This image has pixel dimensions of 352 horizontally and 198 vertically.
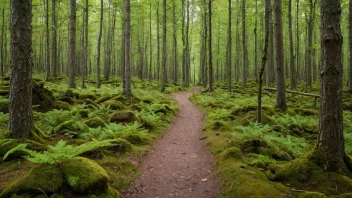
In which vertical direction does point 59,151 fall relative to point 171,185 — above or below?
above

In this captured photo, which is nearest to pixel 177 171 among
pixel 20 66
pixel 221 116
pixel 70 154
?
pixel 70 154

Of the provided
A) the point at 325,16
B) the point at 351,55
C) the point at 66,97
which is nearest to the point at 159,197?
the point at 325,16

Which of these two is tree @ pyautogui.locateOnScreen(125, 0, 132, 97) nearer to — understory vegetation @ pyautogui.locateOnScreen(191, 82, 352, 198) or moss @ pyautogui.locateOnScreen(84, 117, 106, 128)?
moss @ pyautogui.locateOnScreen(84, 117, 106, 128)

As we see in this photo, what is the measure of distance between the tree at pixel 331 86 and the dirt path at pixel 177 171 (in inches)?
93.5

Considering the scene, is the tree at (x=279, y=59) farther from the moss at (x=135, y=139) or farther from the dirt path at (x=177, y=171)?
the moss at (x=135, y=139)

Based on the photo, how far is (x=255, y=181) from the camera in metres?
4.83

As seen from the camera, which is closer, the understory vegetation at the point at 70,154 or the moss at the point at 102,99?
the understory vegetation at the point at 70,154

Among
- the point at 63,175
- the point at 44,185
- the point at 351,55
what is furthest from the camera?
the point at 351,55

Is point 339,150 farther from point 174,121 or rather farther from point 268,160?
point 174,121

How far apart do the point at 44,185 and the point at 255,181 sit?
12.5 ft

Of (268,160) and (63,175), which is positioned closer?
(63,175)

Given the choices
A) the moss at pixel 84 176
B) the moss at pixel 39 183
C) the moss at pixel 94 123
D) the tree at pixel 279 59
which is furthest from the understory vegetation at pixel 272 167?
the moss at pixel 94 123

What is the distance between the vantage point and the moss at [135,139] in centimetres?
792

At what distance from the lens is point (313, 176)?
4.70m
